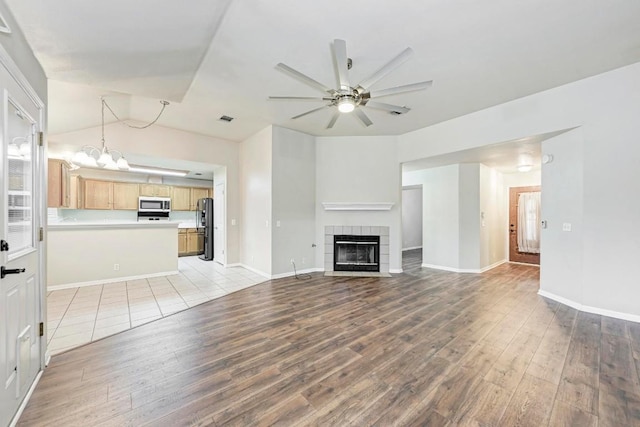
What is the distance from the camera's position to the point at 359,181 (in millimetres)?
5758

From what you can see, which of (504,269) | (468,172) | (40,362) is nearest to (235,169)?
(40,362)

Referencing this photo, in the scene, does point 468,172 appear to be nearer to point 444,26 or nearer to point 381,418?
point 444,26

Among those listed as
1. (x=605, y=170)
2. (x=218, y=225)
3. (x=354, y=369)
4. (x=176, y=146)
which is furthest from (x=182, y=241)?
(x=605, y=170)

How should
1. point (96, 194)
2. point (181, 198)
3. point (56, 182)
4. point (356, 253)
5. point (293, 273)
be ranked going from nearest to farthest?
point (56, 182) → point (293, 273) → point (356, 253) → point (96, 194) → point (181, 198)

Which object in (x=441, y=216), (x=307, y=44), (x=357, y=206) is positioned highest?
(x=307, y=44)

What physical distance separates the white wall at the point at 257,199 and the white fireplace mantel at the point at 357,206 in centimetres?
132

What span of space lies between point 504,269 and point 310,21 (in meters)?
6.58

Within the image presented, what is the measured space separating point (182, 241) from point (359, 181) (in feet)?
18.7

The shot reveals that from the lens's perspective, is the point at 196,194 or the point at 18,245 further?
the point at 196,194

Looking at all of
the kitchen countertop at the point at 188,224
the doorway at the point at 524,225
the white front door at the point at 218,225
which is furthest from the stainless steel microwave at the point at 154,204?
the doorway at the point at 524,225

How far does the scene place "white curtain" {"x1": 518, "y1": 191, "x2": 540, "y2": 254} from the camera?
21.6 ft

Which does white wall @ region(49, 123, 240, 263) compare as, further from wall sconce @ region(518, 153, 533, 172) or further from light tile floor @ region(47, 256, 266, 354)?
wall sconce @ region(518, 153, 533, 172)

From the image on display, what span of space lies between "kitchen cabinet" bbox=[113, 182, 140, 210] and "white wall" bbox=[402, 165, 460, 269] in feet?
25.2

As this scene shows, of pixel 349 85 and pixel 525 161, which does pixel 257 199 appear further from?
pixel 525 161
